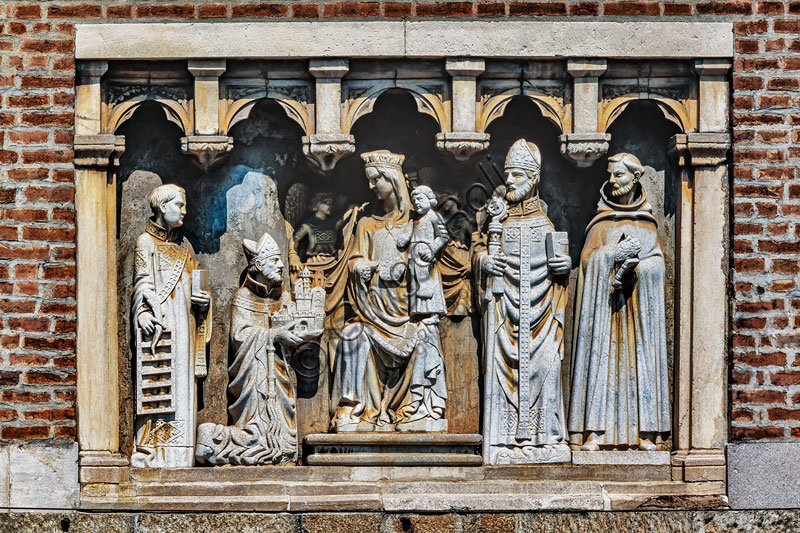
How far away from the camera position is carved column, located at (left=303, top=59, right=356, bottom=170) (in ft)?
40.6

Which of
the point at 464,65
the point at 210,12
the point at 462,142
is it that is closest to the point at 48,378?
the point at 210,12

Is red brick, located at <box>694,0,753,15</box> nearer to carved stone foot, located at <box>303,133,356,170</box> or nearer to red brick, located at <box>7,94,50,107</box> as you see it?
carved stone foot, located at <box>303,133,356,170</box>

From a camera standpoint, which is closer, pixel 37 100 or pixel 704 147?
pixel 37 100

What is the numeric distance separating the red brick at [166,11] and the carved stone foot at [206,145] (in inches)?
30.0

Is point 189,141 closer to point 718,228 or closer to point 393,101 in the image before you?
point 393,101

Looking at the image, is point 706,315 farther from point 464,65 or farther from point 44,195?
point 44,195

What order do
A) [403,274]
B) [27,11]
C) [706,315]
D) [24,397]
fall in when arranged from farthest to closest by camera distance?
1. [403,274]
2. [706,315]
3. [27,11]
4. [24,397]

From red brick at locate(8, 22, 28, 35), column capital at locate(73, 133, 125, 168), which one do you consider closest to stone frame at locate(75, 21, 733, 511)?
column capital at locate(73, 133, 125, 168)

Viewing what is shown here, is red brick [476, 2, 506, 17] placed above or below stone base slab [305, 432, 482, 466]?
above

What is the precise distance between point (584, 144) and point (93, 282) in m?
3.15

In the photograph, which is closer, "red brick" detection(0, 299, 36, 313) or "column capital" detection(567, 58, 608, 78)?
"red brick" detection(0, 299, 36, 313)

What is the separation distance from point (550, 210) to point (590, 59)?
3.40 ft

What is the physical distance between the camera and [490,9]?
12430mm

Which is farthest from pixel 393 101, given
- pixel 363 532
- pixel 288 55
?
pixel 363 532
